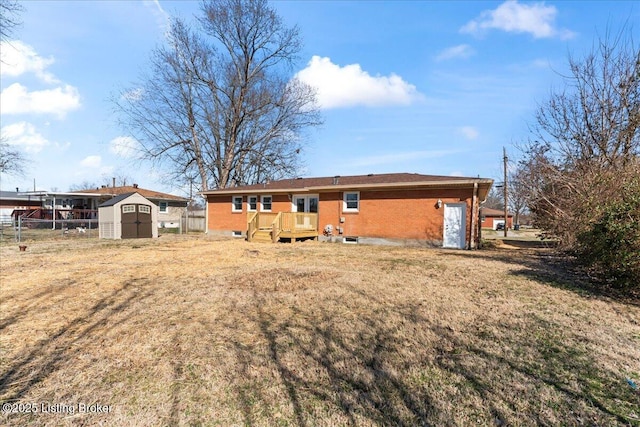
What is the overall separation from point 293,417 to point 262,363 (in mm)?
931

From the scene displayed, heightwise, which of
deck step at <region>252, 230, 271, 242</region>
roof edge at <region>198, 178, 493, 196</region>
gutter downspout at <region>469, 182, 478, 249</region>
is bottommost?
deck step at <region>252, 230, 271, 242</region>

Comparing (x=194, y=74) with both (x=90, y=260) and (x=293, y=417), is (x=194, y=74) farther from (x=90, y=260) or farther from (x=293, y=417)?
(x=293, y=417)

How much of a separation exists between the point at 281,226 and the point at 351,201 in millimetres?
3889

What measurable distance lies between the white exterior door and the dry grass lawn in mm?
7163

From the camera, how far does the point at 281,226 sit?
1547 centimetres

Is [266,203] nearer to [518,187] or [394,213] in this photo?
[394,213]

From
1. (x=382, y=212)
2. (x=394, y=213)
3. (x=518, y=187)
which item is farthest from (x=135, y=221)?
(x=518, y=187)

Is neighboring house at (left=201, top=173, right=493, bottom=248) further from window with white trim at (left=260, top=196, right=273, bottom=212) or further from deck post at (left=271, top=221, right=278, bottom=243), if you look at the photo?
window with white trim at (left=260, top=196, right=273, bottom=212)

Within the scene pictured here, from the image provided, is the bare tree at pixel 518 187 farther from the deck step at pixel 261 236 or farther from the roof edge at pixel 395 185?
the deck step at pixel 261 236

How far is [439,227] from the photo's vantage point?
14.4 metres

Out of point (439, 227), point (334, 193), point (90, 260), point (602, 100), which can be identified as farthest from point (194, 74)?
point (602, 100)

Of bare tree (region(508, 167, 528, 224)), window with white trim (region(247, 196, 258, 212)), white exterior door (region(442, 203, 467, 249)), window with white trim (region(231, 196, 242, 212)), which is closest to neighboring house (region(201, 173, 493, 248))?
white exterior door (region(442, 203, 467, 249))

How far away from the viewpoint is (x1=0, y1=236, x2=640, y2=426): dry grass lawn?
104 inches

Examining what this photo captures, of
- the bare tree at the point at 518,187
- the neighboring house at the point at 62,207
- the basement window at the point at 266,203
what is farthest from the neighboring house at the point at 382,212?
the neighboring house at the point at 62,207
